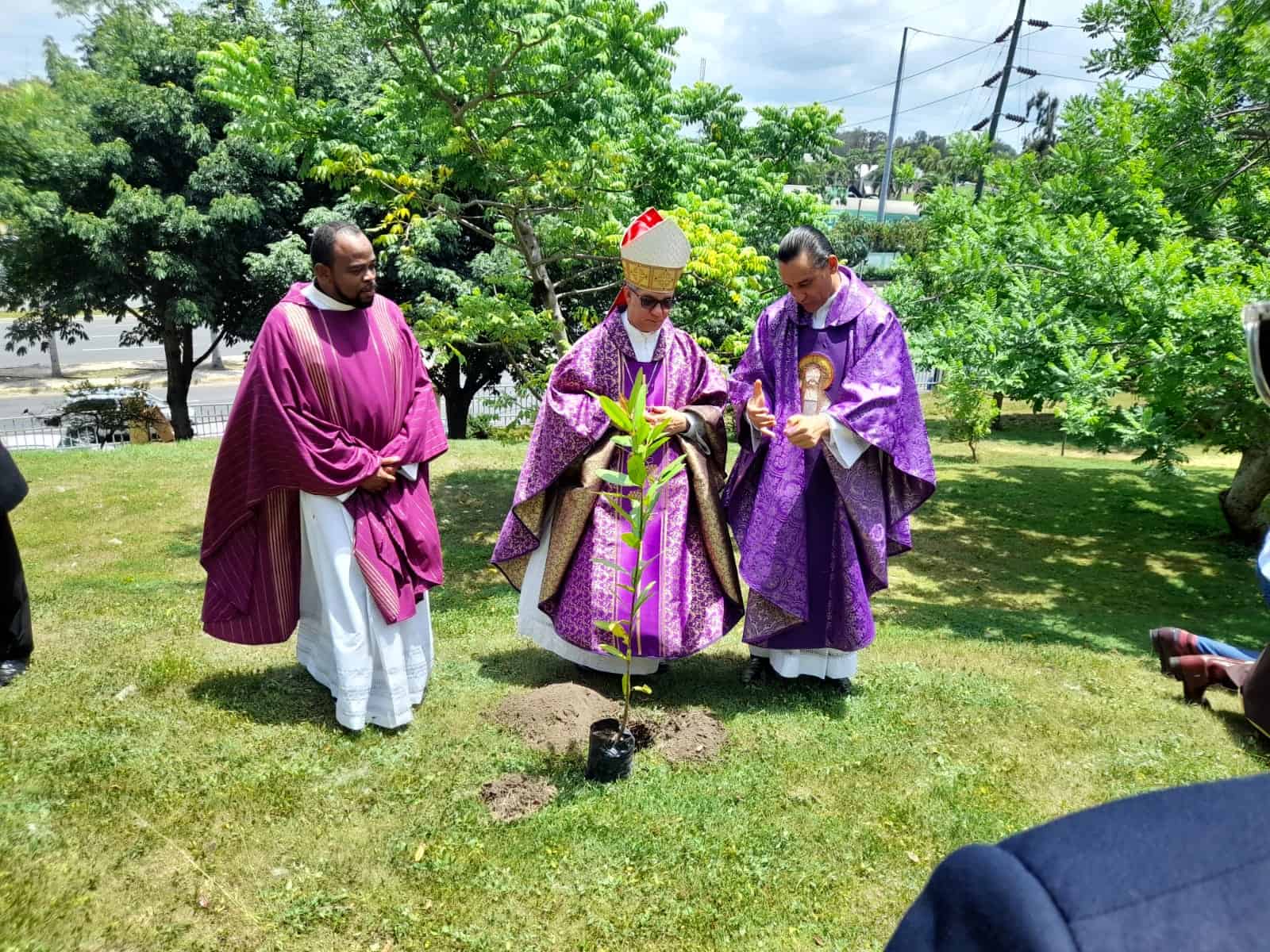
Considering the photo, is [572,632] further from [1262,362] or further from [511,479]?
[511,479]

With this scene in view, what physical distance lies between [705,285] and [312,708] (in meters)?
5.66

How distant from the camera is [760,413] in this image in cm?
459

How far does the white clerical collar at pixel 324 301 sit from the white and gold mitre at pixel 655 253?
1.39 m

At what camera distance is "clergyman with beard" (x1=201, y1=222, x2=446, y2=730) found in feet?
13.6

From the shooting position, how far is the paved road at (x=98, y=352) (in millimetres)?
33625

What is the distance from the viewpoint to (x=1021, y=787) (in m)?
4.09

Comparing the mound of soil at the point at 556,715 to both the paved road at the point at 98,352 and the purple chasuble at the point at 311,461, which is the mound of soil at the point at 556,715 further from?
the paved road at the point at 98,352

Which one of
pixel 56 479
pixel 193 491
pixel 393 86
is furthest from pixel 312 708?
pixel 56 479

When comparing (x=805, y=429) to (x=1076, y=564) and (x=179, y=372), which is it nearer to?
(x=1076, y=564)

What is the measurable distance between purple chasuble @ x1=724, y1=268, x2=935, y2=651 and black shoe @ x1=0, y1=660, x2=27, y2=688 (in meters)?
3.84

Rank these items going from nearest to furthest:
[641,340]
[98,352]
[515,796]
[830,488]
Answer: [515,796] < [830,488] < [641,340] < [98,352]

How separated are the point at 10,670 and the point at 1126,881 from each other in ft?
17.8

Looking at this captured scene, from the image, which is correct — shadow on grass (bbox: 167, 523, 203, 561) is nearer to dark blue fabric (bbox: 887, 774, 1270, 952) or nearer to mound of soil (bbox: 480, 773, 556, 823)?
mound of soil (bbox: 480, 773, 556, 823)

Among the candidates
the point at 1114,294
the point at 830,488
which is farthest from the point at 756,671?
the point at 1114,294
